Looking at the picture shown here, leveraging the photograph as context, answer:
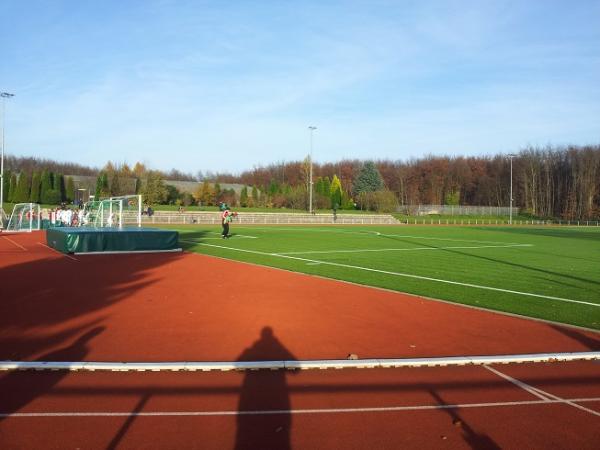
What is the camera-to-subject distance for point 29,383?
5832mm

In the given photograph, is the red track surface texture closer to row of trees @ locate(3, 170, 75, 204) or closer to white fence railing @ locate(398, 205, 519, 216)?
row of trees @ locate(3, 170, 75, 204)

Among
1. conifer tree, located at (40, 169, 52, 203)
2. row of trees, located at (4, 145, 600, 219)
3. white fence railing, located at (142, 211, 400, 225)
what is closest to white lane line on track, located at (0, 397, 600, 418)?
white fence railing, located at (142, 211, 400, 225)

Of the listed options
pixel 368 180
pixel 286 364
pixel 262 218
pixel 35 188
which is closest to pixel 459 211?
pixel 368 180

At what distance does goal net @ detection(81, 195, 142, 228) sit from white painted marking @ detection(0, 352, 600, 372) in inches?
753

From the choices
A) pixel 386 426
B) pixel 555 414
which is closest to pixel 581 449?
pixel 555 414

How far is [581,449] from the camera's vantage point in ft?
14.1

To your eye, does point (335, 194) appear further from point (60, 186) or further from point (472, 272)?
point (472, 272)

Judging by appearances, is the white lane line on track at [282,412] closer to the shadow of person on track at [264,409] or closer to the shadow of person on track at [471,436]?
the shadow of person on track at [264,409]

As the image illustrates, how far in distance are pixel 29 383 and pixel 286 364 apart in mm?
3058

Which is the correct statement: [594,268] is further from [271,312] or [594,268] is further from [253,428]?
[253,428]

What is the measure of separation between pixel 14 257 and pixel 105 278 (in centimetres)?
784

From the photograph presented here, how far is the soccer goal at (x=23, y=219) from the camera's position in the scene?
3900cm

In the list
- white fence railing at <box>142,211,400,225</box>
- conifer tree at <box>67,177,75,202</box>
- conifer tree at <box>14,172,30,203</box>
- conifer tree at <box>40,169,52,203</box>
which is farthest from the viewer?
conifer tree at <box>67,177,75,202</box>

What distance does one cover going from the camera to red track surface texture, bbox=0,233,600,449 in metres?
4.55
